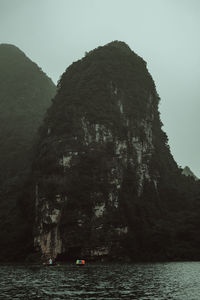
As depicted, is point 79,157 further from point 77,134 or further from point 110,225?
point 110,225

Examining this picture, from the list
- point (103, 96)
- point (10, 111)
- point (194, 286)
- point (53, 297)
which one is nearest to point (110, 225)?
point (103, 96)

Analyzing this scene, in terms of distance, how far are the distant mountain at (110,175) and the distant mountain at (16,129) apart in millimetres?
12173

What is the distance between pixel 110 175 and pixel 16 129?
66786mm

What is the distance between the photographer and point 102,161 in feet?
296

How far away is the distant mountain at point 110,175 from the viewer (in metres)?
80.3

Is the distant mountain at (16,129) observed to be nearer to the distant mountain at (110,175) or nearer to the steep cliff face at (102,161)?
the distant mountain at (110,175)

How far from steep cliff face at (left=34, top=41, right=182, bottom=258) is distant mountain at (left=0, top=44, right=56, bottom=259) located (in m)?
12.8

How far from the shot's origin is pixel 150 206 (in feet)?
320

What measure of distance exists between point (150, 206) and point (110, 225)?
750 inches

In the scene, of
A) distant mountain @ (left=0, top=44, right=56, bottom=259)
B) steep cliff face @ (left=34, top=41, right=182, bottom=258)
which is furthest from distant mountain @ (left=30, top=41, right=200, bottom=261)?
distant mountain @ (left=0, top=44, right=56, bottom=259)

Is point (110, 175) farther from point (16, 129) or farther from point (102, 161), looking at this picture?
point (16, 129)

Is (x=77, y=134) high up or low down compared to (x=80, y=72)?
down

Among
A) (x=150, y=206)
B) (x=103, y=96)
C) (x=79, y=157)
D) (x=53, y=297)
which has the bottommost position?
(x=53, y=297)

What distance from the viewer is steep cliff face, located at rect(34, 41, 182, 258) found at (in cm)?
8006
